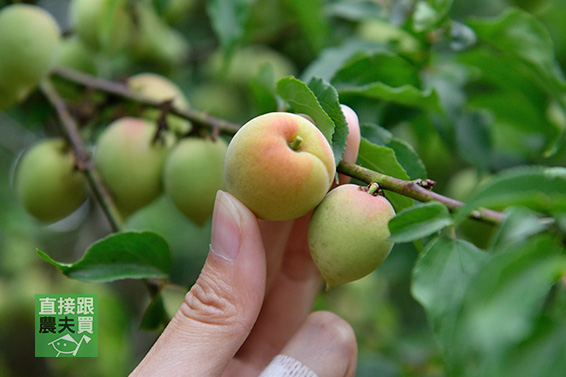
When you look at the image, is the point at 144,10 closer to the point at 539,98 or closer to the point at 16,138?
the point at 539,98

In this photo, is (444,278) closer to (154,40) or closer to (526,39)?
(526,39)

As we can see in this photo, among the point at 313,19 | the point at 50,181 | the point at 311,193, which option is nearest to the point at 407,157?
the point at 311,193

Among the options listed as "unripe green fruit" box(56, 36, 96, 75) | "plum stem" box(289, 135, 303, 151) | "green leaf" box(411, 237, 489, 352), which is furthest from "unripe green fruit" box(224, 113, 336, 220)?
"unripe green fruit" box(56, 36, 96, 75)

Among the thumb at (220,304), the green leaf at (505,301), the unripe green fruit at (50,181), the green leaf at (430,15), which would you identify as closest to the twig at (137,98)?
the unripe green fruit at (50,181)

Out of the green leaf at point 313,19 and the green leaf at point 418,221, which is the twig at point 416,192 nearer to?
the green leaf at point 418,221

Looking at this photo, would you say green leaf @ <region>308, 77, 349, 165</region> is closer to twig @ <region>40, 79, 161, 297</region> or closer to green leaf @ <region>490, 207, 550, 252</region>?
green leaf @ <region>490, 207, 550, 252</region>

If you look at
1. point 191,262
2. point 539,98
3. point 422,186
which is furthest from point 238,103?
point 422,186
